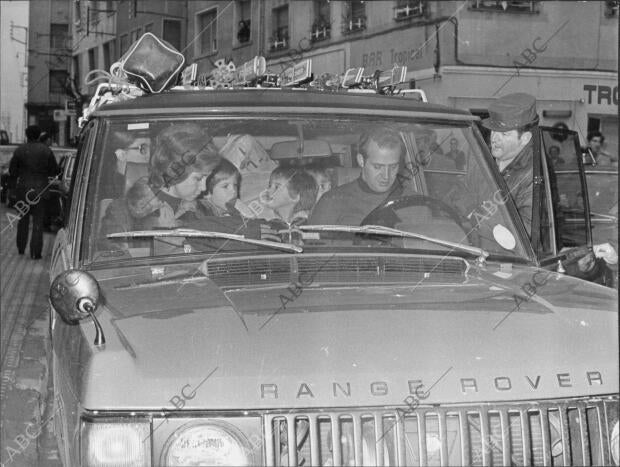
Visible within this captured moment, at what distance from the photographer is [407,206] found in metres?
4.06

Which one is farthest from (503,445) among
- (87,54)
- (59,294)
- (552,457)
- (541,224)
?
(87,54)

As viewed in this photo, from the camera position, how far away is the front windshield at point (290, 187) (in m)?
3.84

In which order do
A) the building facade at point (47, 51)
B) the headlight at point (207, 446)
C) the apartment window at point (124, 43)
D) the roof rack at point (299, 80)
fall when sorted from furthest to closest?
the building facade at point (47, 51) → the apartment window at point (124, 43) → the roof rack at point (299, 80) → the headlight at point (207, 446)

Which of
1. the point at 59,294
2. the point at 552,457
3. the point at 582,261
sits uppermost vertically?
the point at 582,261

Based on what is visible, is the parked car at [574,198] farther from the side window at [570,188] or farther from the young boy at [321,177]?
the young boy at [321,177]

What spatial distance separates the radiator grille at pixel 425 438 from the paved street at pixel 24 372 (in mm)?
3058

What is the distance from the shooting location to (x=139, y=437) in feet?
8.82

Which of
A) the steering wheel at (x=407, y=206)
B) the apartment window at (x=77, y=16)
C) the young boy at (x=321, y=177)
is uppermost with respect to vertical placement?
the apartment window at (x=77, y=16)

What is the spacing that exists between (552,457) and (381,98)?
2.07 m

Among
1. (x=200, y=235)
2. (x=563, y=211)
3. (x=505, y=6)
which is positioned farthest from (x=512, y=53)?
(x=200, y=235)

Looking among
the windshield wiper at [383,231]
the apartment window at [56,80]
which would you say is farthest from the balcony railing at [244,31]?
the windshield wiper at [383,231]

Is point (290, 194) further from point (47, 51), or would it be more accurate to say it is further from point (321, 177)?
point (47, 51)

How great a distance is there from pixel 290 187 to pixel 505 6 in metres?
17.9

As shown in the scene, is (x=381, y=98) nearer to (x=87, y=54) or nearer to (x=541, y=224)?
(x=541, y=224)
